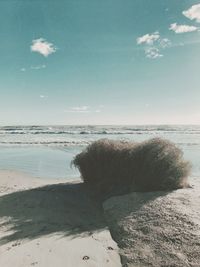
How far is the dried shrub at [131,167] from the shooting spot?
29.5 ft

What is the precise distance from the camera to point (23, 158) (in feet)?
69.4

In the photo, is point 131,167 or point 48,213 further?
point 131,167

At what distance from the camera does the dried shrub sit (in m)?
8.99

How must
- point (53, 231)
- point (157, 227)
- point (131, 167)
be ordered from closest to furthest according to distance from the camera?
A: point (157, 227) < point (53, 231) < point (131, 167)

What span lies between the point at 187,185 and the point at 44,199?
361cm

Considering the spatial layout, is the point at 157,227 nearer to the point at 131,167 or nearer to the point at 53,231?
the point at 53,231

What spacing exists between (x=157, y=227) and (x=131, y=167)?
3.42 metres

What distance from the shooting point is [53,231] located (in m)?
6.70

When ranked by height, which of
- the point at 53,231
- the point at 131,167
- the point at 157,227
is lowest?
the point at 53,231

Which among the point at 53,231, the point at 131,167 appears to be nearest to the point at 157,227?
the point at 53,231

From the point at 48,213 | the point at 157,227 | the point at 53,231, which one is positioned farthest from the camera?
the point at 48,213

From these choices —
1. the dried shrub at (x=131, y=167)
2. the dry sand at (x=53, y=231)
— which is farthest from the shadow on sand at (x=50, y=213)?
the dried shrub at (x=131, y=167)

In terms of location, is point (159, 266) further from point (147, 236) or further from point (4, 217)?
point (4, 217)

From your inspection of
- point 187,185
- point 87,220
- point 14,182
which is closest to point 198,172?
point 187,185
